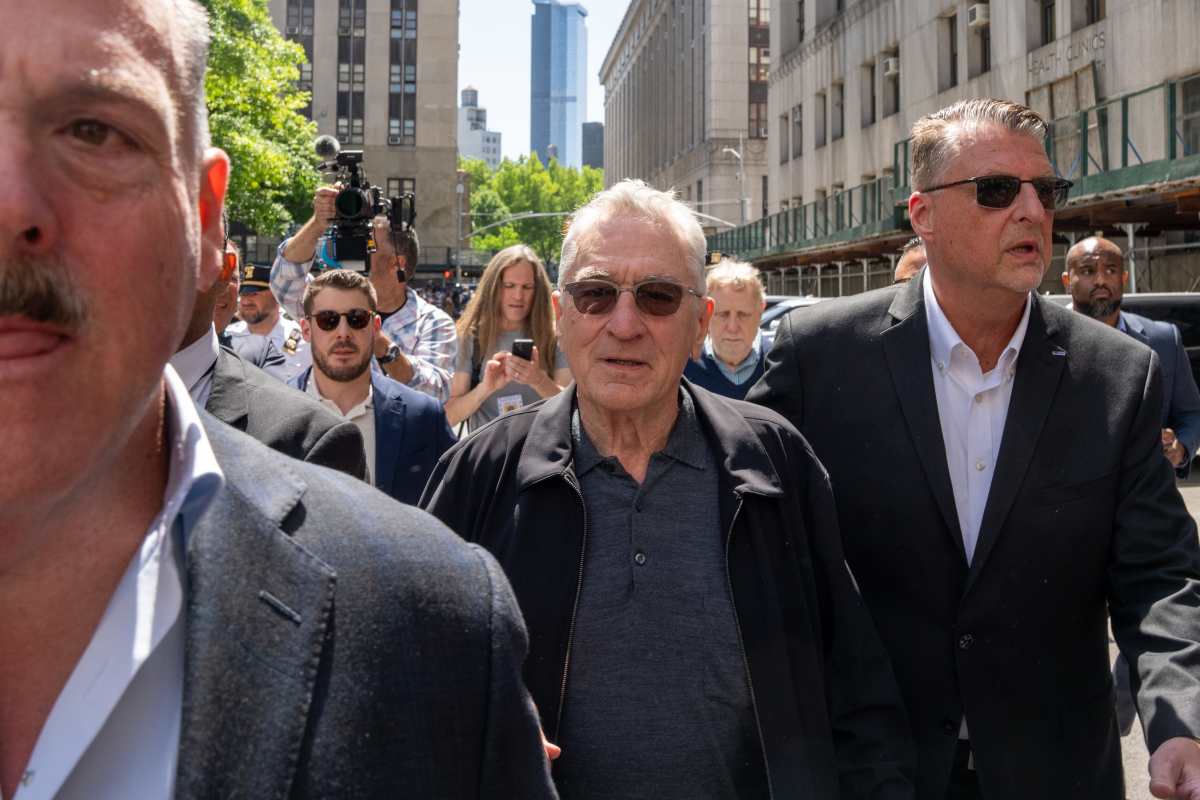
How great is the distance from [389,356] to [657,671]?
4251 millimetres

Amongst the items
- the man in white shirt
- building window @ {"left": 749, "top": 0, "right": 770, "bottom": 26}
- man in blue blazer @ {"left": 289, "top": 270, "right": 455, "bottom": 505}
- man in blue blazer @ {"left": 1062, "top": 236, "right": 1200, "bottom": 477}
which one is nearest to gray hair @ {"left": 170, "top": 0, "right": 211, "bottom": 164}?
the man in white shirt

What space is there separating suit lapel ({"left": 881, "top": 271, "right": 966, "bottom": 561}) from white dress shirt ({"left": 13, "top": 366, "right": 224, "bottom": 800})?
2271 millimetres

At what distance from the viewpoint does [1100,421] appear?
10.8 feet

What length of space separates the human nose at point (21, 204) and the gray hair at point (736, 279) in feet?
20.8

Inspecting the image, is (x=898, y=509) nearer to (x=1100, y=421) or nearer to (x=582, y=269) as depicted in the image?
(x=1100, y=421)

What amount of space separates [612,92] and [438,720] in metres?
149

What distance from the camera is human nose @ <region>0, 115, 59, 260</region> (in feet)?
3.82

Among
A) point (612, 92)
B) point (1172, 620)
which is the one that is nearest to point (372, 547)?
point (1172, 620)

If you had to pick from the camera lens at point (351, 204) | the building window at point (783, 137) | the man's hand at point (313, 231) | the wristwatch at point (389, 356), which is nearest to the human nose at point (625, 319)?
the wristwatch at point (389, 356)

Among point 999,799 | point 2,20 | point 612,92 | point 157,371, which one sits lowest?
point 999,799

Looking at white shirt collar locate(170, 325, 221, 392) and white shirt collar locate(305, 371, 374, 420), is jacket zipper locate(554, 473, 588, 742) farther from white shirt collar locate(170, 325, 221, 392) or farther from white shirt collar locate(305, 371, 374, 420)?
white shirt collar locate(305, 371, 374, 420)

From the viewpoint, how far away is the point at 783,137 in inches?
2188

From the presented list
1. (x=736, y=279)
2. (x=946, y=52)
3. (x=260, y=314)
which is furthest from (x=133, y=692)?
(x=946, y=52)

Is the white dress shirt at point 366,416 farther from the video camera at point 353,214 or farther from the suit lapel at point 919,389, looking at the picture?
the suit lapel at point 919,389
